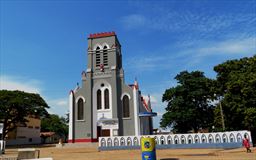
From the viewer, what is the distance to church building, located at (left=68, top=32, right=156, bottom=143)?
111ft

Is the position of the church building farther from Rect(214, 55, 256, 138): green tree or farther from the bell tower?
Rect(214, 55, 256, 138): green tree

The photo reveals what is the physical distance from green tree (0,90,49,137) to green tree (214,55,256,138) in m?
30.4

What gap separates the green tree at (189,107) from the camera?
122 feet

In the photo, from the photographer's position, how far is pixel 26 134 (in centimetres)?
6153

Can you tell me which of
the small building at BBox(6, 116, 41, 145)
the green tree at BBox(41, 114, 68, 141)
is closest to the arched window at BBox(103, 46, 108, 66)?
the small building at BBox(6, 116, 41, 145)

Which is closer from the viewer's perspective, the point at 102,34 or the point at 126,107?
the point at 126,107

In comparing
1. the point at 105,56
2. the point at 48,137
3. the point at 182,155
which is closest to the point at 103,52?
the point at 105,56

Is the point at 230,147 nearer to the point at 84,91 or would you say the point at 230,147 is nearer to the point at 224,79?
the point at 224,79

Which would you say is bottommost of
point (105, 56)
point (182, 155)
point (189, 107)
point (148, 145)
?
point (182, 155)

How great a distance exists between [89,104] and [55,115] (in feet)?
184

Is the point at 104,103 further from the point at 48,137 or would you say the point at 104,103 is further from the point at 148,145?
the point at 48,137

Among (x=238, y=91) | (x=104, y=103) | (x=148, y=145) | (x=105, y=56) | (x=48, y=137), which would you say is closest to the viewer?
(x=148, y=145)

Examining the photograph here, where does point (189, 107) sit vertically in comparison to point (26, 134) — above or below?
above

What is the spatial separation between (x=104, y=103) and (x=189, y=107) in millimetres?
13216
